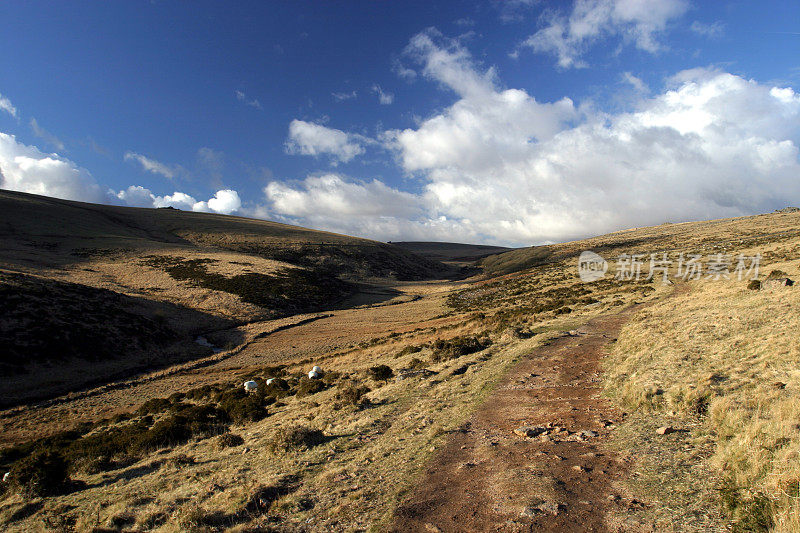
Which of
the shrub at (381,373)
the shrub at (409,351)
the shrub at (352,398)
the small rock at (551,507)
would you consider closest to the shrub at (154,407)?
the shrub at (352,398)

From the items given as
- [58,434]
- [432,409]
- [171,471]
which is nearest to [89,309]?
[58,434]

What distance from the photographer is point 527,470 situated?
7.20 metres

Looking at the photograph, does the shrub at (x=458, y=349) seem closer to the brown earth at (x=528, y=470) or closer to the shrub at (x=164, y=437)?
the brown earth at (x=528, y=470)

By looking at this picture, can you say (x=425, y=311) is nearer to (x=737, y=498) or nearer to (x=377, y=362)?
(x=377, y=362)

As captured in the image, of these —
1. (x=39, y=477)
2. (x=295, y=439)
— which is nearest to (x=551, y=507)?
(x=295, y=439)

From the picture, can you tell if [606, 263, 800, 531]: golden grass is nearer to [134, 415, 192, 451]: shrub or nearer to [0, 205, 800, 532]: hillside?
[0, 205, 800, 532]: hillside

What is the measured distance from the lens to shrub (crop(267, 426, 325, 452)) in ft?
34.2

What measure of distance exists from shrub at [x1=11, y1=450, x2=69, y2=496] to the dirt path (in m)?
11.1

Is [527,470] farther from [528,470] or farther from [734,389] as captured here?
[734,389]

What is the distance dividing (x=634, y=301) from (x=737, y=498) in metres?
28.6

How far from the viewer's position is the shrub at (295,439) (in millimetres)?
10422

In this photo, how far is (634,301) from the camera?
2977 centimetres

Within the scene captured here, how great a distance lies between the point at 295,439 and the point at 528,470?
6692 mm

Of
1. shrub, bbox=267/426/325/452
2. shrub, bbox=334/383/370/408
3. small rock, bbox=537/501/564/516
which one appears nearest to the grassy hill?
shrub, bbox=334/383/370/408
